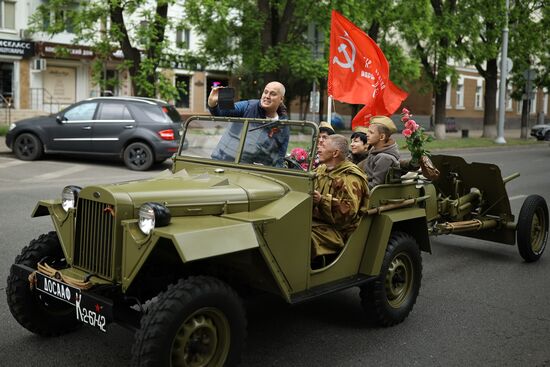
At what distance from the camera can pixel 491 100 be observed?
3294 cm

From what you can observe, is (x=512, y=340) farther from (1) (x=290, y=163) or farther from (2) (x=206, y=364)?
(2) (x=206, y=364)

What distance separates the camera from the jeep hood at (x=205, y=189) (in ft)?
12.7

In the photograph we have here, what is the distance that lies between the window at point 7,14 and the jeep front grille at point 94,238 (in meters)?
30.4

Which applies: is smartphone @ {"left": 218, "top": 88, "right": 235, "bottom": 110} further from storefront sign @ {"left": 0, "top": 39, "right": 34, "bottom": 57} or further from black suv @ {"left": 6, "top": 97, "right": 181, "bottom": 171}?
storefront sign @ {"left": 0, "top": 39, "right": 34, "bottom": 57}

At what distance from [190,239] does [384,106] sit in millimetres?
5140

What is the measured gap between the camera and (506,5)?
1150 inches

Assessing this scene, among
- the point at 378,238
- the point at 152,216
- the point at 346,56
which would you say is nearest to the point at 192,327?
the point at 152,216

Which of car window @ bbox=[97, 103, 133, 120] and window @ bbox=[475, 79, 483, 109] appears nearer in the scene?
car window @ bbox=[97, 103, 133, 120]

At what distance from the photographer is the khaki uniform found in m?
4.64

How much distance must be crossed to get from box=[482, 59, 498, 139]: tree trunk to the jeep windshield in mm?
30448

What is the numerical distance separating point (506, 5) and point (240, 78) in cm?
1371

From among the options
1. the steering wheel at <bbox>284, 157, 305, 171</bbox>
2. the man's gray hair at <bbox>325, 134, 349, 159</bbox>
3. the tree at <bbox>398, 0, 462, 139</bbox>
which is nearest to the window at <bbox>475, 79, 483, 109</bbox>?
the tree at <bbox>398, 0, 462, 139</bbox>

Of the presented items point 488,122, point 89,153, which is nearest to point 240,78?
point 488,122

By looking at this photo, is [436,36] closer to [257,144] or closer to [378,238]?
[378,238]
